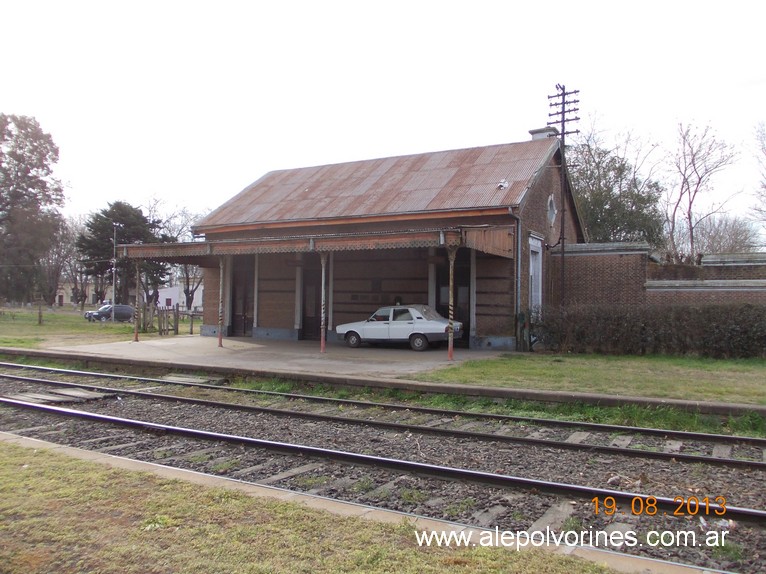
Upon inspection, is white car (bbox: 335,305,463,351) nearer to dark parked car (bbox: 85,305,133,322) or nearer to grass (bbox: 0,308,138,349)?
grass (bbox: 0,308,138,349)

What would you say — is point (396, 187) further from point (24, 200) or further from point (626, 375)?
point (24, 200)

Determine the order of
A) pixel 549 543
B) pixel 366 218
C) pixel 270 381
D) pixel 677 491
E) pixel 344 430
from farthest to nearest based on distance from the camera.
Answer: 1. pixel 366 218
2. pixel 270 381
3. pixel 344 430
4. pixel 677 491
5. pixel 549 543

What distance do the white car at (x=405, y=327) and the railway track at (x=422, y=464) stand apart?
8.48 meters

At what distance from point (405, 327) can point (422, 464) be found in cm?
1279

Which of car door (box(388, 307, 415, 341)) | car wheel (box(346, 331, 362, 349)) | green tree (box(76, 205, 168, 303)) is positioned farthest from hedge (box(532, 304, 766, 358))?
green tree (box(76, 205, 168, 303))

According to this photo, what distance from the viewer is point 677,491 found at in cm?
577

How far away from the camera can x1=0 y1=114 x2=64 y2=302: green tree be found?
155 ft

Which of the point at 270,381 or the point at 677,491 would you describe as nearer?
the point at 677,491

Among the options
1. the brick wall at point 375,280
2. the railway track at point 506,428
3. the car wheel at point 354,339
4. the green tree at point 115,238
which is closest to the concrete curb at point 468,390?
the railway track at point 506,428

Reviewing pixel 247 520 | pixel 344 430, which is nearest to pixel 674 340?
pixel 344 430

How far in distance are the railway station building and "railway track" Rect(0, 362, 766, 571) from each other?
25.8 ft

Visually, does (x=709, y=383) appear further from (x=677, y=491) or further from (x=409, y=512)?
(x=409, y=512)

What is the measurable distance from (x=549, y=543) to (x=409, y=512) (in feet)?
4.47
